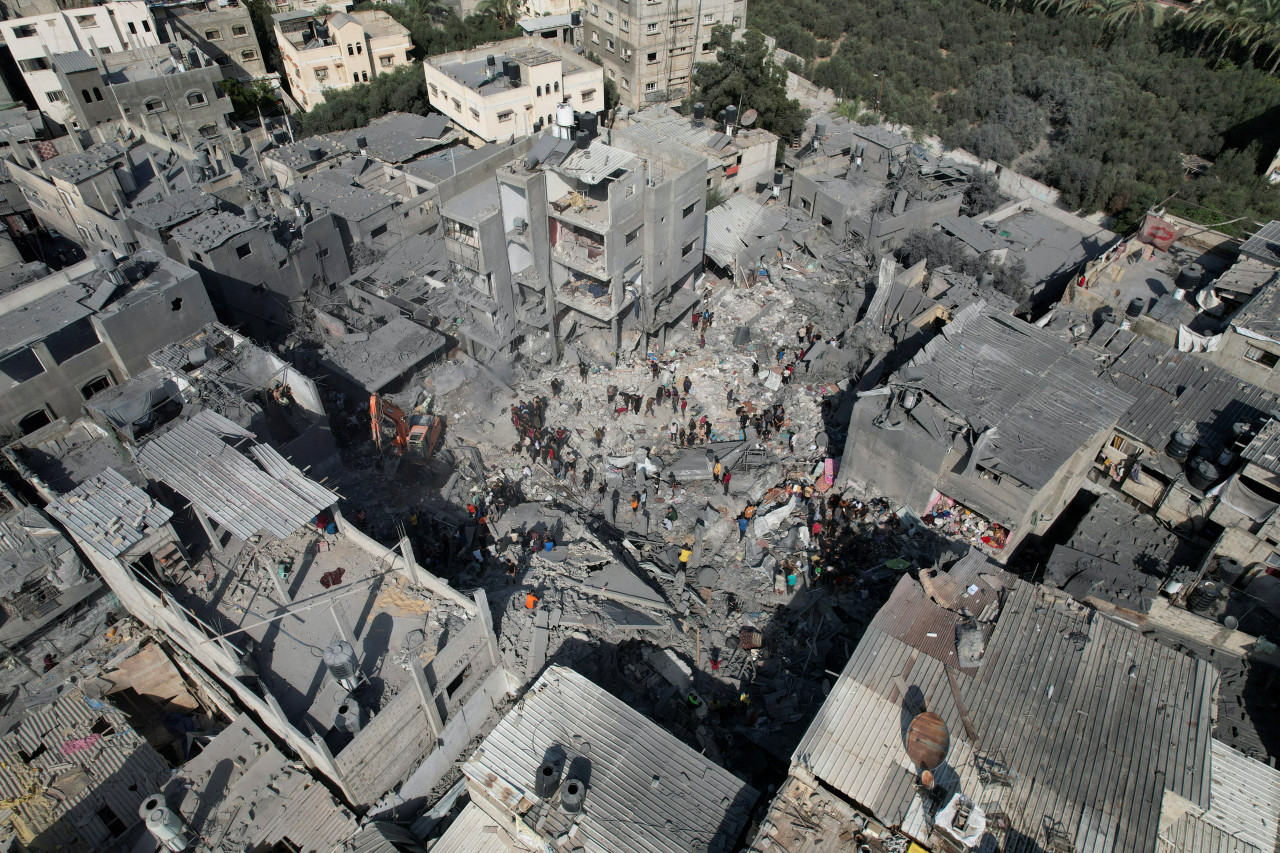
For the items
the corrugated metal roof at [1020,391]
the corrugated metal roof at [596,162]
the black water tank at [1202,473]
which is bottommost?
the black water tank at [1202,473]

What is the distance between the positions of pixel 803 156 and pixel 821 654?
2530cm

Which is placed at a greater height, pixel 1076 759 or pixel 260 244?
pixel 1076 759

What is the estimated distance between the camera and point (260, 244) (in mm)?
25156

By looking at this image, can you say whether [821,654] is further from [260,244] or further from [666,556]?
[260,244]

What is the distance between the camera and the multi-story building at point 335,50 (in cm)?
4172

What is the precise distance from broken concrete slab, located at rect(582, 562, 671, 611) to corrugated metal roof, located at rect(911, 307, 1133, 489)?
28.7 ft

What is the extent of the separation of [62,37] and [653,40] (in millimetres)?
29984

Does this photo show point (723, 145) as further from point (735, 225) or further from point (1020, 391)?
point (1020, 391)

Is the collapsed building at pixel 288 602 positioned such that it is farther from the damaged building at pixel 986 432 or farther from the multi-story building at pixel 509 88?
the multi-story building at pixel 509 88

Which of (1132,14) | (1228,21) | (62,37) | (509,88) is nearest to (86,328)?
(509,88)

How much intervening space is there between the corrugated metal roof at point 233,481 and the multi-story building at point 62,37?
2988 centimetres

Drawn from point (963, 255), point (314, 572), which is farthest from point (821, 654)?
point (963, 255)

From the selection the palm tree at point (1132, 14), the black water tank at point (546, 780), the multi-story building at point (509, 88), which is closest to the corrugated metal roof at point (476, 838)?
the black water tank at point (546, 780)

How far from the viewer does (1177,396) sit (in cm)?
2122
